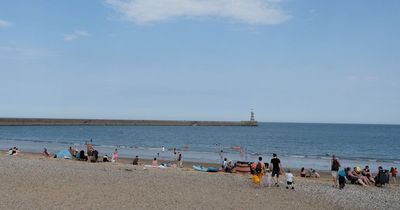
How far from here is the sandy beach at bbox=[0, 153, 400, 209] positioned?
12.8 m

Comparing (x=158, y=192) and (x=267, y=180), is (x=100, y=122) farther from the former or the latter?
(x=158, y=192)

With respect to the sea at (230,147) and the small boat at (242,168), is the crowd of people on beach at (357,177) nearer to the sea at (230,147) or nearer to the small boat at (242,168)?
the small boat at (242,168)

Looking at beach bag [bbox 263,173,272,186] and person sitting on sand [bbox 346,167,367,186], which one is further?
person sitting on sand [bbox 346,167,367,186]

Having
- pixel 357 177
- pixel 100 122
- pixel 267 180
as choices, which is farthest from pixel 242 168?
pixel 100 122

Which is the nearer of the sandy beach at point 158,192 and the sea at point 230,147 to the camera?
the sandy beach at point 158,192

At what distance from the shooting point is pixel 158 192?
1481cm

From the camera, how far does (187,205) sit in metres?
12.9

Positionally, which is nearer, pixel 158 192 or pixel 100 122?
pixel 158 192

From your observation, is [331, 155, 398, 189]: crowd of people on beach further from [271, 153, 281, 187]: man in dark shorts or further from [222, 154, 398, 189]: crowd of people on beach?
[271, 153, 281, 187]: man in dark shorts

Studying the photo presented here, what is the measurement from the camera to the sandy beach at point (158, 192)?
1284cm

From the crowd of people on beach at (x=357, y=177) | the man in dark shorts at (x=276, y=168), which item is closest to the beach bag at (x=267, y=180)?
the man in dark shorts at (x=276, y=168)

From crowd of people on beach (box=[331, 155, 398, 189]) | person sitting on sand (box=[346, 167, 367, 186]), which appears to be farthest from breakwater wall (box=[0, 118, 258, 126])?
person sitting on sand (box=[346, 167, 367, 186])

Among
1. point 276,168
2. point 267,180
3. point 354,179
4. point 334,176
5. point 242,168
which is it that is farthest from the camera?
point 242,168

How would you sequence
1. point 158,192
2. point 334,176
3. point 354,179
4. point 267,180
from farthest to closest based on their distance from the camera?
point 354,179
point 334,176
point 267,180
point 158,192
